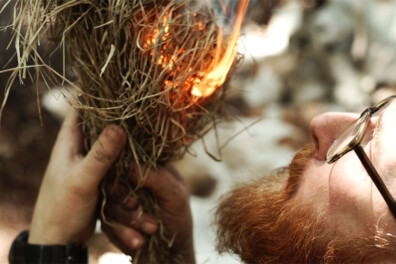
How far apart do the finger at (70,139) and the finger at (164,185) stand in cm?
10

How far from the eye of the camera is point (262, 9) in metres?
1.14

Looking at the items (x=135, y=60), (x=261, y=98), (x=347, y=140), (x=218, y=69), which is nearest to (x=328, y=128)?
(x=347, y=140)

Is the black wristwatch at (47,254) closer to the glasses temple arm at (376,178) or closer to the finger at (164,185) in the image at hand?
the finger at (164,185)

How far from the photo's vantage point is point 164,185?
95 cm

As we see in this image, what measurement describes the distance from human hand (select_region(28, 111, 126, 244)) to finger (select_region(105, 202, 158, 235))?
0.03m

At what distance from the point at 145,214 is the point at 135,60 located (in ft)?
0.99

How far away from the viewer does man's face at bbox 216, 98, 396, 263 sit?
70 cm

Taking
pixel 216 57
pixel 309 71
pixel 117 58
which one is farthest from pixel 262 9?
pixel 309 71

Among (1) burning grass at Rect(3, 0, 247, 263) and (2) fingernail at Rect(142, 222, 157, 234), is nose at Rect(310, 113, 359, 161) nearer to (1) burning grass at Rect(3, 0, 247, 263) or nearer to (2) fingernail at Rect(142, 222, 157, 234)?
(1) burning grass at Rect(3, 0, 247, 263)

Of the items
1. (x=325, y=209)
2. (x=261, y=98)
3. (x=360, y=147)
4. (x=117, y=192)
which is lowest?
(x=261, y=98)

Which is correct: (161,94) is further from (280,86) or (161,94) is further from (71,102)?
(280,86)

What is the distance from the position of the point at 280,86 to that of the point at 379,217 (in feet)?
3.18

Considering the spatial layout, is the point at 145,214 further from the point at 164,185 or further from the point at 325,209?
the point at 325,209

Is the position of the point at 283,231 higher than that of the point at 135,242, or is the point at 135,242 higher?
the point at 283,231
